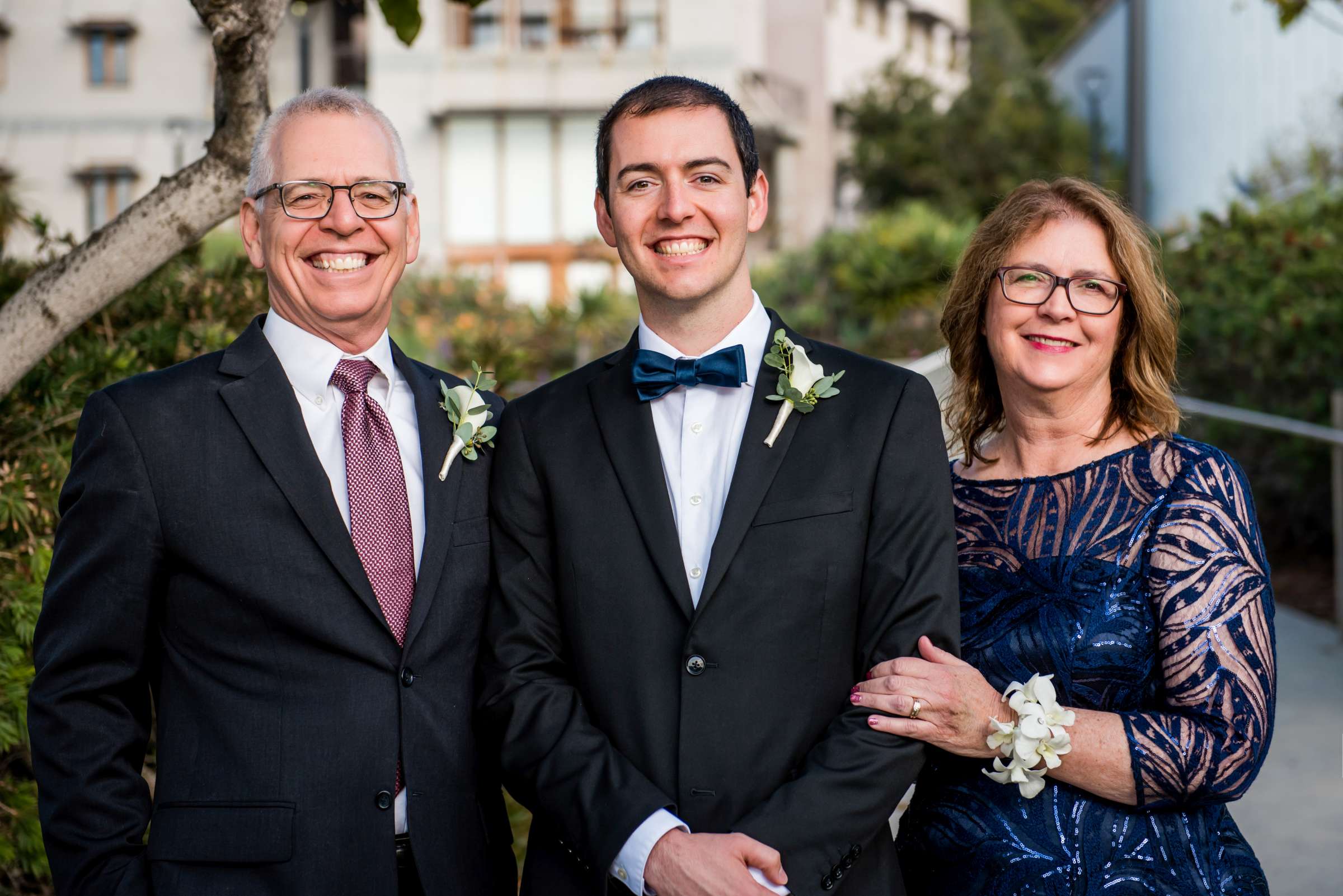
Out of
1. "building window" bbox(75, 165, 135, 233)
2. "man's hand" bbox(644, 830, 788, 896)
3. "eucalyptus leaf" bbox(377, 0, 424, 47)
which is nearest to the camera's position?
"man's hand" bbox(644, 830, 788, 896)

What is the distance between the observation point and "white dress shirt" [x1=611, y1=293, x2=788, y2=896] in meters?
2.66

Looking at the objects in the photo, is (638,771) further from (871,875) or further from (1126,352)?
(1126,352)

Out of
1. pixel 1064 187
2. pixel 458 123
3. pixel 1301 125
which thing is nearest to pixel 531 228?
pixel 458 123

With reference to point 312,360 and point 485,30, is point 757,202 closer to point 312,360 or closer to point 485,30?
point 312,360

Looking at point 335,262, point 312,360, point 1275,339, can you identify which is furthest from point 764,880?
point 1275,339

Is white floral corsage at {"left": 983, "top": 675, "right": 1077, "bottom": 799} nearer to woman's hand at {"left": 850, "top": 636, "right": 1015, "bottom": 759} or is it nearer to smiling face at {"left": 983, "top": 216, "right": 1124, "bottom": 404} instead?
woman's hand at {"left": 850, "top": 636, "right": 1015, "bottom": 759}

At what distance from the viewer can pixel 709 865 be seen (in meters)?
2.36

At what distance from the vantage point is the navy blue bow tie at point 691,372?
267cm

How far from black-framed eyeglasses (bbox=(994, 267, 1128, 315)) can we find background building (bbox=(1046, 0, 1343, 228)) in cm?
864

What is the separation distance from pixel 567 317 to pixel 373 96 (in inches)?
581

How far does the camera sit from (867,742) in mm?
2486

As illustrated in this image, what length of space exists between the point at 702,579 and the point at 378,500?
27.1 inches

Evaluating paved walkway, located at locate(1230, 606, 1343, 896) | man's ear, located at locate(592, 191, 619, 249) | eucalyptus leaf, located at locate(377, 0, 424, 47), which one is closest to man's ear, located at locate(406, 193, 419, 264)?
man's ear, located at locate(592, 191, 619, 249)

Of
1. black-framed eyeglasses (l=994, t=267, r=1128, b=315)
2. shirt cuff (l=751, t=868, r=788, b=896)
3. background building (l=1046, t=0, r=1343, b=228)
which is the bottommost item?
shirt cuff (l=751, t=868, r=788, b=896)
